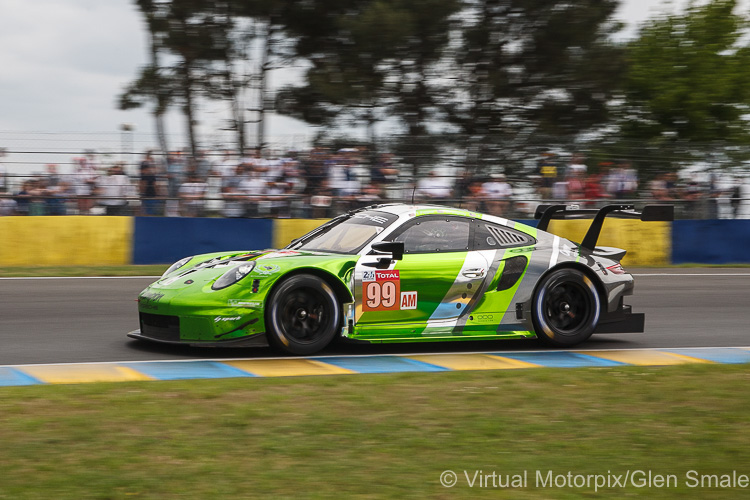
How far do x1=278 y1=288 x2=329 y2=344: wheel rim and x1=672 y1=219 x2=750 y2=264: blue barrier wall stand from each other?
1127 cm

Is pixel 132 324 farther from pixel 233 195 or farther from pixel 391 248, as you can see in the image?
pixel 233 195

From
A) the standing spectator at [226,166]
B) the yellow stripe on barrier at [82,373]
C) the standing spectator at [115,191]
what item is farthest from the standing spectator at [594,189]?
the yellow stripe on barrier at [82,373]

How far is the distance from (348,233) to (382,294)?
0.74 m

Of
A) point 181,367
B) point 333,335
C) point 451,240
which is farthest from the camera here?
point 451,240

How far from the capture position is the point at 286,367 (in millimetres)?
7160

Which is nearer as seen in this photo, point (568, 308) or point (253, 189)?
point (568, 308)

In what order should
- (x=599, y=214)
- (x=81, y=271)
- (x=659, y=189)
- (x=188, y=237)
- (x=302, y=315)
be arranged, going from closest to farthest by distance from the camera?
(x=302, y=315)
(x=599, y=214)
(x=81, y=271)
(x=188, y=237)
(x=659, y=189)

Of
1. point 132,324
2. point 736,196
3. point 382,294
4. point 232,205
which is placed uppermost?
point 736,196

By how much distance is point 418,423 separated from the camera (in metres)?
5.25

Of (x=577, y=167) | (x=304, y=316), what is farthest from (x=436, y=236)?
(x=577, y=167)

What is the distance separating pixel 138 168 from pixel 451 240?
859cm

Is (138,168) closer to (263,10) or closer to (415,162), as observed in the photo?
(415,162)

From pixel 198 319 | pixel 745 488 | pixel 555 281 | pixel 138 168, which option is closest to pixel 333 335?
pixel 198 319

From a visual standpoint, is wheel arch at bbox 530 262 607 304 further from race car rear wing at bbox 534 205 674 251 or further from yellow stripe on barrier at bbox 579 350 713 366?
yellow stripe on barrier at bbox 579 350 713 366
